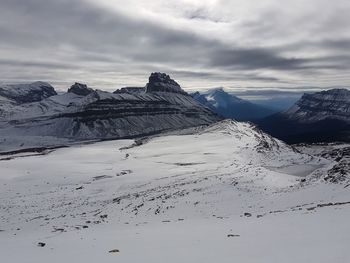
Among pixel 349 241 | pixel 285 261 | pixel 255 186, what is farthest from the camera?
pixel 255 186

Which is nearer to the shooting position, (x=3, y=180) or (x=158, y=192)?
(x=158, y=192)

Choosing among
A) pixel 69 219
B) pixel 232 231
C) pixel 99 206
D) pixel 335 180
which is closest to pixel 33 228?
pixel 69 219

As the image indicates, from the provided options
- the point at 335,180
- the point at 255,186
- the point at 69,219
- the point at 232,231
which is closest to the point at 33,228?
the point at 69,219

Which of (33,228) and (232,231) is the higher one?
(232,231)

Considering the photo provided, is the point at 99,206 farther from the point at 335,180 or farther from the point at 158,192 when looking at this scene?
the point at 335,180

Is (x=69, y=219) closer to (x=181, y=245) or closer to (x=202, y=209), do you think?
(x=202, y=209)

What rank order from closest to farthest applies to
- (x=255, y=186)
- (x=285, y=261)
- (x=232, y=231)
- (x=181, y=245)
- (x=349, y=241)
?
(x=285, y=261), (x=349, y=241), (x=181, y=245), (x=232, y=231), (x=255, y=186)
